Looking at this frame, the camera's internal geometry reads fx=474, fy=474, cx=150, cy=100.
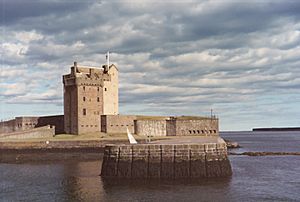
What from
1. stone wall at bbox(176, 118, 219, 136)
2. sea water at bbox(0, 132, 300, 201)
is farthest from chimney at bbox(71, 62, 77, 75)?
sea water at bbox(0, 132, 300, 201)

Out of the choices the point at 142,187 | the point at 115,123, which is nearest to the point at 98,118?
the point at 115,123

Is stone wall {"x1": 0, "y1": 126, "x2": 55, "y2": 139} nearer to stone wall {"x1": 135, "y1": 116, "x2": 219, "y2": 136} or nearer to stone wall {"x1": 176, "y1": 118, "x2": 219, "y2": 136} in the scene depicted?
stone wall {"x1": 135, "y1": 116, "x2": 219, "y2": 136}

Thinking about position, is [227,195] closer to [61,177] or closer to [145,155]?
[145,155]

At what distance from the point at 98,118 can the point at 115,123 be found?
2861 millimetres

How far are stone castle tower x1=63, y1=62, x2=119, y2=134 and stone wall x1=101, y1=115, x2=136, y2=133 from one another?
3.25 ft

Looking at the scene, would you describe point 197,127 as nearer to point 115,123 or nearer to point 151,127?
point 151,127

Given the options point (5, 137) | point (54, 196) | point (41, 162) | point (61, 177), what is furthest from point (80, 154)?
point (54, 196)

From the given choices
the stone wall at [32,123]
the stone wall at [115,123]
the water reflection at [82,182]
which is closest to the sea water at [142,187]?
the water reflection at [82,182]

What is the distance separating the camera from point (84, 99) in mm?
75438

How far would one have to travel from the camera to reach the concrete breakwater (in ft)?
117

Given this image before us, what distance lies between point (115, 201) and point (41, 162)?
27.3 metres

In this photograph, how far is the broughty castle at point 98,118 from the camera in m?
75.2

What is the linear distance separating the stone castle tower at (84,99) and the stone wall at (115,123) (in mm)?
990

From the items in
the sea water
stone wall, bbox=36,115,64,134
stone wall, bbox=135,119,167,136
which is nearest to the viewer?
the sea water
